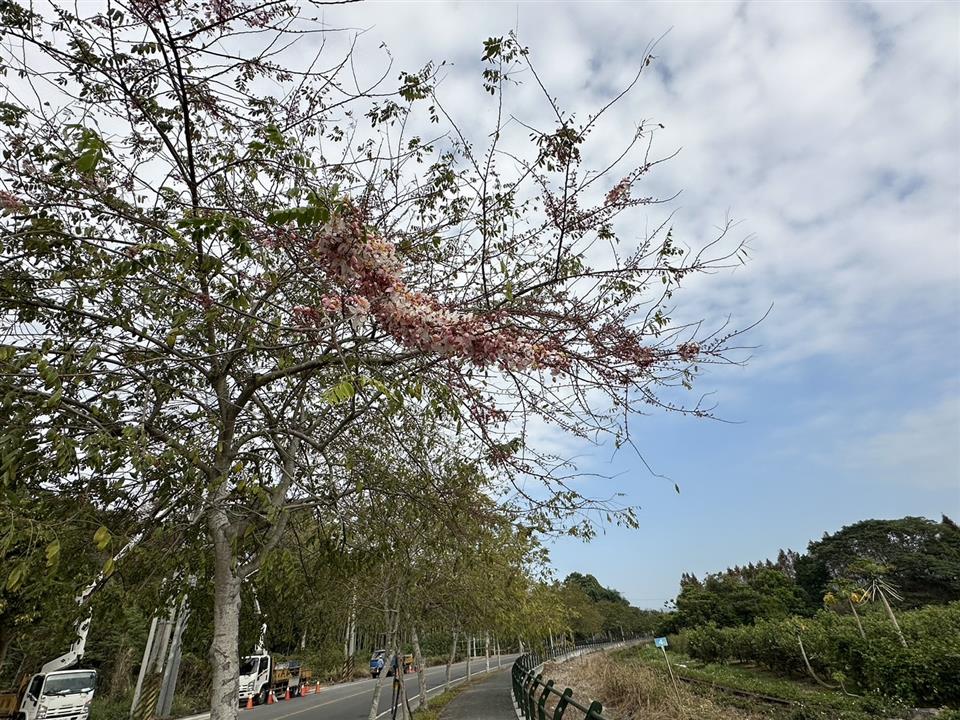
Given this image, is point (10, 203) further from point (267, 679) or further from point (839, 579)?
point (839, 579)

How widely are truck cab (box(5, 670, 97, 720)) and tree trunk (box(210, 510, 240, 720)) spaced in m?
14.2

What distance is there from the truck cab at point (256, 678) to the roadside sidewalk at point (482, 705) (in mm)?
8197

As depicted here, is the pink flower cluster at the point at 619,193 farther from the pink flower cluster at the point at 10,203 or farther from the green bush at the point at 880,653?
the green bush at the point at 880,653

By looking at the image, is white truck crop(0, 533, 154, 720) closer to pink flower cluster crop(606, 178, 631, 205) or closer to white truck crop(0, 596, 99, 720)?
white truck crop(0, 596, 99, 720)

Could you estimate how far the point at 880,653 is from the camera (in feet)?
44.3

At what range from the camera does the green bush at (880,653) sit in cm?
1202

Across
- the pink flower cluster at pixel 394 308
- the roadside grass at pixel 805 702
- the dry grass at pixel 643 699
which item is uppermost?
the pink flower cluster at pixel 394 308

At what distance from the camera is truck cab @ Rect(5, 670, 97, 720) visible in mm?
14039

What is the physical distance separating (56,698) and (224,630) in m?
14.6

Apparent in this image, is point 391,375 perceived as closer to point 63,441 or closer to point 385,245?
point 385,245

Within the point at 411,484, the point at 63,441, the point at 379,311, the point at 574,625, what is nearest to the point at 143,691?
the point at 411,484

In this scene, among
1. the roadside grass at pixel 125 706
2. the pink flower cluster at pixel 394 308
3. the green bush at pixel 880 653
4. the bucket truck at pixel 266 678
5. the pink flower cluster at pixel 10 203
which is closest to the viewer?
the pink flower cluster at pixel 394 308

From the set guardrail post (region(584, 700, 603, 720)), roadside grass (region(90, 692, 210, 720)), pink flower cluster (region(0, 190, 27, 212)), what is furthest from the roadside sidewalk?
pink flower cluster (region(0, 190, 27, 212))

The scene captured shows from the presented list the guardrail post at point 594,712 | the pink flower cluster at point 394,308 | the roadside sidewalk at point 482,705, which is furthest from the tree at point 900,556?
the pink flower cluster at point 394,308
